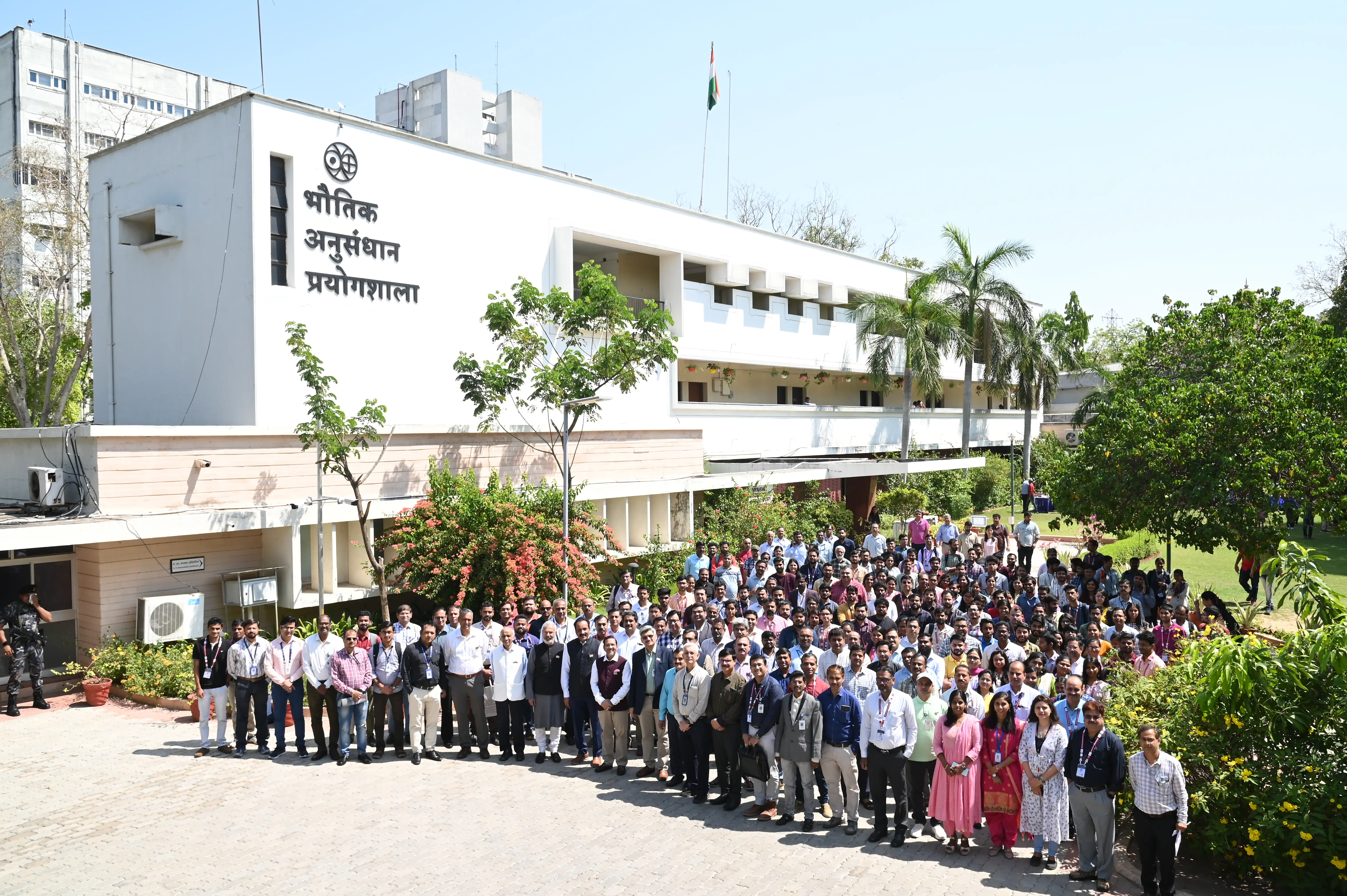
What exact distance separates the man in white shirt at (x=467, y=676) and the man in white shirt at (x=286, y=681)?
1.62 metres

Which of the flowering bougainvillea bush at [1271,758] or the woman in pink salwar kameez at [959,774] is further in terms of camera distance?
the woman in pink salwar kameez at [959,774]

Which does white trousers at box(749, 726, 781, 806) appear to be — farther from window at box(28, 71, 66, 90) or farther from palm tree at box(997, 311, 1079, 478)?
window at box(28, 71, 66, 90)

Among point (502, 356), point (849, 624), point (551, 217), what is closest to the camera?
point (849, 624)

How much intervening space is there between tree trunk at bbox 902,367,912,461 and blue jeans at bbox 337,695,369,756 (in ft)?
77.2

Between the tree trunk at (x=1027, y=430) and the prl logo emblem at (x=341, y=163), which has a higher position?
the prl logo emblem at (x=341, y=163)

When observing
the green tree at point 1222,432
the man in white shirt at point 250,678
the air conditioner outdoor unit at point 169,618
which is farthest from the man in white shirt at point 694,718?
the green tree at point 1222,432

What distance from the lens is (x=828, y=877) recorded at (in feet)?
26.0

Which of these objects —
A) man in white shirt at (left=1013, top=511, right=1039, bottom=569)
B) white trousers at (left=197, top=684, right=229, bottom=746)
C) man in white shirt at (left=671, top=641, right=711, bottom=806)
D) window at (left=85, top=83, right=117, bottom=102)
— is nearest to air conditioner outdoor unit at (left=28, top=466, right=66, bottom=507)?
white trousers at (left=197, top=684, right=229, bottom=746)

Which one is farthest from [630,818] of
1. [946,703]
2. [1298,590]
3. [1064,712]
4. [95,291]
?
[95,291]

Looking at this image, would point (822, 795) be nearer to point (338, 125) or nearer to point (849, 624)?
point (849, 624)

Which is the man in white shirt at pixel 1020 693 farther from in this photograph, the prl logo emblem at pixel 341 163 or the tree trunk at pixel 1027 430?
the tree trunk at pixel 1027 430

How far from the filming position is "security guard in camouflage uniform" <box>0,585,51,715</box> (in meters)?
12.7

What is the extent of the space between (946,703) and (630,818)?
10.3ft

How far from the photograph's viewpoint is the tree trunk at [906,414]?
1250 inches
